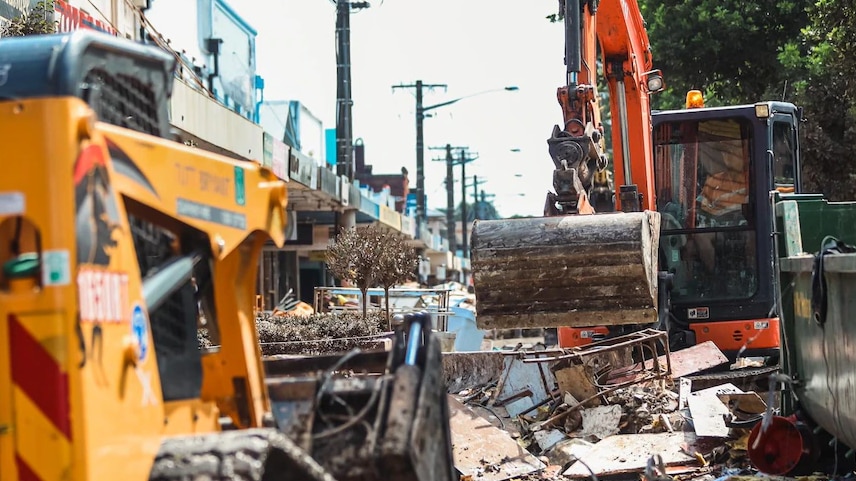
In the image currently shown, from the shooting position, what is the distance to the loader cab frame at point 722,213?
12727 millimetres

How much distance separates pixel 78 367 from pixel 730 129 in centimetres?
1095

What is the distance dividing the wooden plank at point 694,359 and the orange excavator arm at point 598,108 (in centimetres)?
149

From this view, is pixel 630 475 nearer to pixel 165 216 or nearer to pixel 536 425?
pixel 536 425

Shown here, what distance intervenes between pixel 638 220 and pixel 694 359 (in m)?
2.73

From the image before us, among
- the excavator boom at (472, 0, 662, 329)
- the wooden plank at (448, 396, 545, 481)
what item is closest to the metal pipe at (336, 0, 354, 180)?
the excavator boom at (472, 0, 662, 329)

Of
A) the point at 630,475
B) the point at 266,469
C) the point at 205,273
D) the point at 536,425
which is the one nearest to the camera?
the point at 266,469

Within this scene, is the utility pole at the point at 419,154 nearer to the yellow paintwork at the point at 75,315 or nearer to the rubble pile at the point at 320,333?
the rubble pile at the point at 320,333

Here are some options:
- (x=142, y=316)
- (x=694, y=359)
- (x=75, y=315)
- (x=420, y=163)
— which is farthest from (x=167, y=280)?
(x=420, y=163)

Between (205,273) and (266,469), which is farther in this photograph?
(205,273)

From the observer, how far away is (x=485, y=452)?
1002 centimetres

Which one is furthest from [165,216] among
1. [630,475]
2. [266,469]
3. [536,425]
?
[536,425]

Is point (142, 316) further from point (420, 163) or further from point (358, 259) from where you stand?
point (420, 163)

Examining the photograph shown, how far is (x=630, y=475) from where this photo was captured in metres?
9.06

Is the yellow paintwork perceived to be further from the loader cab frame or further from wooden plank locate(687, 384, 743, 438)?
the loader cab frame
